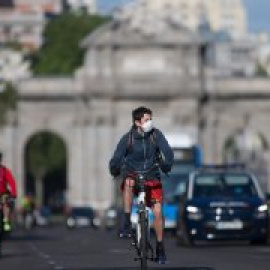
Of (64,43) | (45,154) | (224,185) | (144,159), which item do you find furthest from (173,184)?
(64,43)

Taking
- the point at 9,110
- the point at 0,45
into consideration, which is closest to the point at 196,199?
the point at 9,110

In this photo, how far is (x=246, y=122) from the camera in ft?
407

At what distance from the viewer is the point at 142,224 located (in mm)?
33875

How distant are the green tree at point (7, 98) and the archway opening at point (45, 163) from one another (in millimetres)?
25343

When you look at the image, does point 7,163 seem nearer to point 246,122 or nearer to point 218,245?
point 246,122

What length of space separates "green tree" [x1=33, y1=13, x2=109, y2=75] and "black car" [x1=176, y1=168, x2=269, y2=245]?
95.1 m

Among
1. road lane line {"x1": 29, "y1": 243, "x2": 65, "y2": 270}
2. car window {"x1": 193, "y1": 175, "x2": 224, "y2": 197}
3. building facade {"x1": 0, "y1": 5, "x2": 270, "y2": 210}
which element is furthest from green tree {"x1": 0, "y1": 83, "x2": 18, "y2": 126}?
car window {"x1": 193, "y1": 175, "x2": 224, "y2": 197}

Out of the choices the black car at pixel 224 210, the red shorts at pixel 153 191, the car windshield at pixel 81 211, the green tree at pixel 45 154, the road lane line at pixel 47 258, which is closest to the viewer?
the red shorts at pixel 153 191

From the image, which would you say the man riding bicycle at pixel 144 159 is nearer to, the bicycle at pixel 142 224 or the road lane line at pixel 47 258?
the bicycle at pixel 142 224

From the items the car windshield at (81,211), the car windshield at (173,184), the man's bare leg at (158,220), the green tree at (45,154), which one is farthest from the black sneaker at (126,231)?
the green tree at (45,154)

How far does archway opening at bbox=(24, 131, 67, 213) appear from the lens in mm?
147125

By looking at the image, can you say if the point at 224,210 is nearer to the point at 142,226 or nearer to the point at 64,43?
the point at 142,226

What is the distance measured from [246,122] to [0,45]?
2160 inches

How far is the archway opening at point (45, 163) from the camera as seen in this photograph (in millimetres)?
147125
